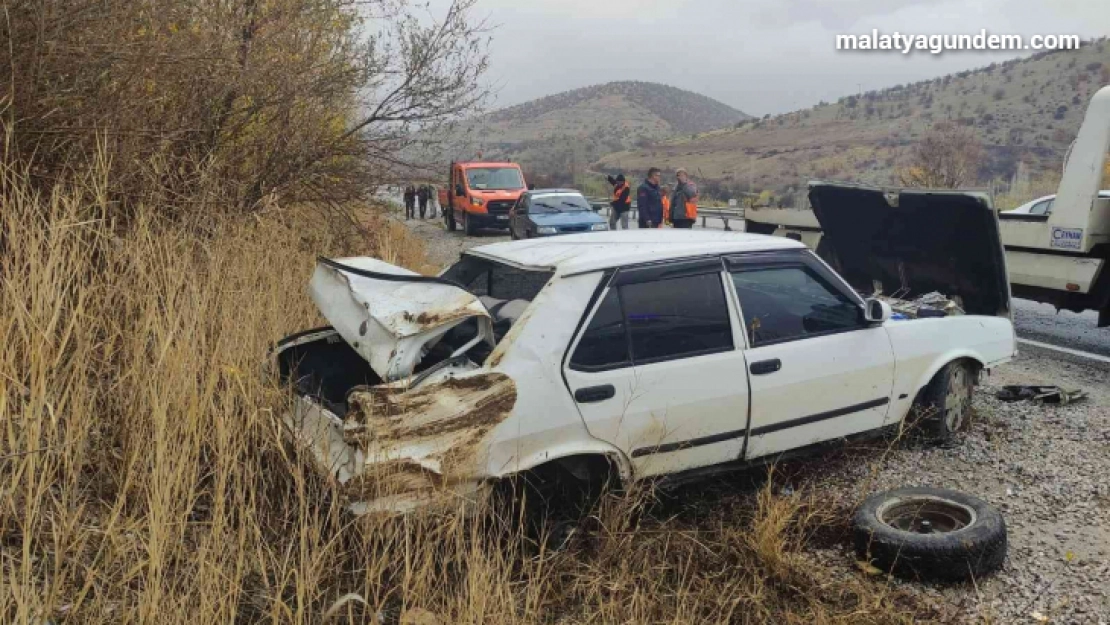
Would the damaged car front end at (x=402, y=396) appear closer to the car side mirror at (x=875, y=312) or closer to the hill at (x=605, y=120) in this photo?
the car side mirror at (x=875, y=312)

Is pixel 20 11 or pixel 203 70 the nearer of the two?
pixel 20 11

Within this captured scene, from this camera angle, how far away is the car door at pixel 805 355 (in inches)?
159

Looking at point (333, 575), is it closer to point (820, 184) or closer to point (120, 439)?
point (120, 439)

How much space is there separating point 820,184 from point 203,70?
17.9ft

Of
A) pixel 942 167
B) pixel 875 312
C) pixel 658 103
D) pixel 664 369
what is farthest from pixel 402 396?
pixel 658 103

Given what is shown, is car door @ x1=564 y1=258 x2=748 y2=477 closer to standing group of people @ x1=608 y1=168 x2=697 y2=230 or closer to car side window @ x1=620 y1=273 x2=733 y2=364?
car side window @ x1=620 y1=273 x2=733 y2=364

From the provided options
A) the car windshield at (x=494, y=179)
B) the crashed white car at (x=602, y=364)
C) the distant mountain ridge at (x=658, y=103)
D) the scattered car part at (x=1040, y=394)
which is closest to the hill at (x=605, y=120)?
the distant mountain ridge at (x=658, y=103)

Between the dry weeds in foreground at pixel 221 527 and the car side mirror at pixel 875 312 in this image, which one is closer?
the dry weeds in foreground at pixel 221 527

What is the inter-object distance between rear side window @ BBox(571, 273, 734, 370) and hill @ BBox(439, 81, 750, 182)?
6772cm

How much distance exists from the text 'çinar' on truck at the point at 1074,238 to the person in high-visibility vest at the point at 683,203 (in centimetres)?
556

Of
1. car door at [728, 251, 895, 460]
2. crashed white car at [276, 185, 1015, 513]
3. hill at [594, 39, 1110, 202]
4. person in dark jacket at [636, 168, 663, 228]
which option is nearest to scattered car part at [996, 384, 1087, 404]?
crashed white car at [276, 185, 1015, 513]

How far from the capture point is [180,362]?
3.39 meters

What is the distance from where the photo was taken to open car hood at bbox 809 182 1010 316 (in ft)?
20.1

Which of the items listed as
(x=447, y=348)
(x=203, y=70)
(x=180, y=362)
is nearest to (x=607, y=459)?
(x=447, y=348)
